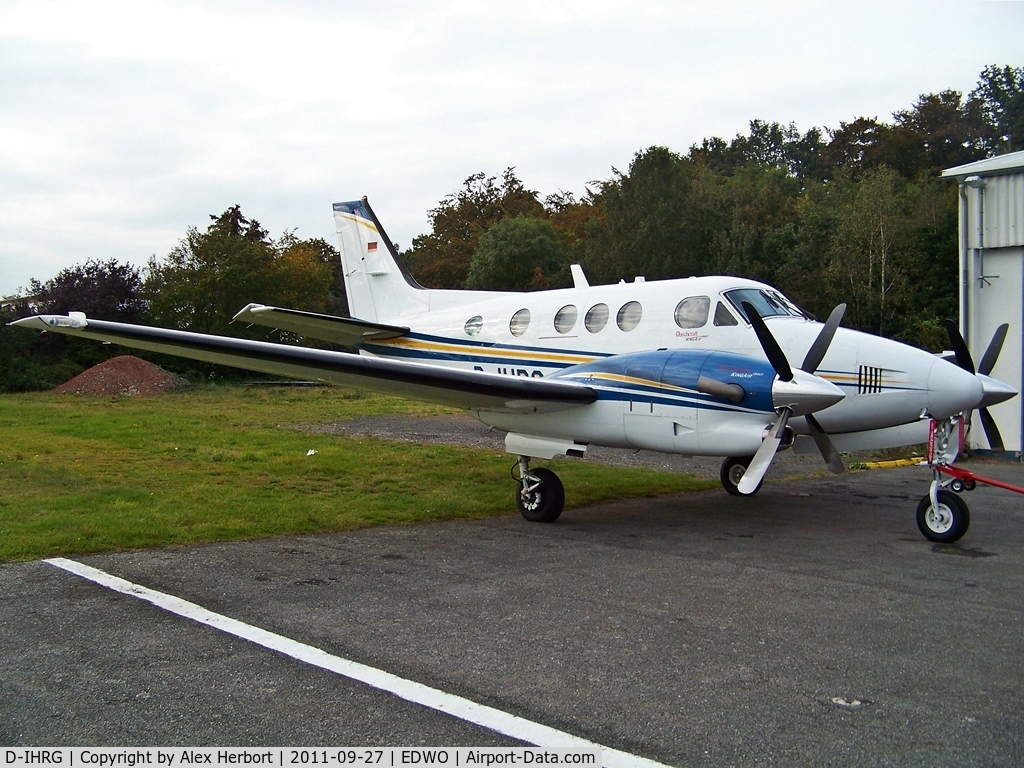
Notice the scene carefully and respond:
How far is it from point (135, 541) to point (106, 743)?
4539 millimetres

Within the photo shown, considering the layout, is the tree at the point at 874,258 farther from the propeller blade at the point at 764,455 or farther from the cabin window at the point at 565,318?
the propeller blade at the point at 764,455

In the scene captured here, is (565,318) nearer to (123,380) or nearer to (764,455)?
(764,455)

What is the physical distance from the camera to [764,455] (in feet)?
26.4

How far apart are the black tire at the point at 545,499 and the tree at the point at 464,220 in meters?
45.3

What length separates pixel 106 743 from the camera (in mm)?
3570

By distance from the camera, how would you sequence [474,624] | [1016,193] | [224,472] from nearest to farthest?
[474,624] < [224,472] < [1016,193]

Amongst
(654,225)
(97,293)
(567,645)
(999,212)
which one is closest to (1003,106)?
(654,225)

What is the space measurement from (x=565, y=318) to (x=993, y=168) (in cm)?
999

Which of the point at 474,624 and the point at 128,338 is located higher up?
the point at 128,338

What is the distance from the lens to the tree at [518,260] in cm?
4469

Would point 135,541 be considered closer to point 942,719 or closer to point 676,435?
point 676,435

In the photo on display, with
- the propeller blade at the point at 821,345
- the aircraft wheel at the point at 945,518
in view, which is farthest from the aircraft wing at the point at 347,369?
the aircraft wheel at the point at 945,518

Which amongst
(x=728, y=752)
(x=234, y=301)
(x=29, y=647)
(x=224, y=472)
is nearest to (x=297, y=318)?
(x=224, y=472)

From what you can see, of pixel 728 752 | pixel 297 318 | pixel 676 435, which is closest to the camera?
pixel 728 752
